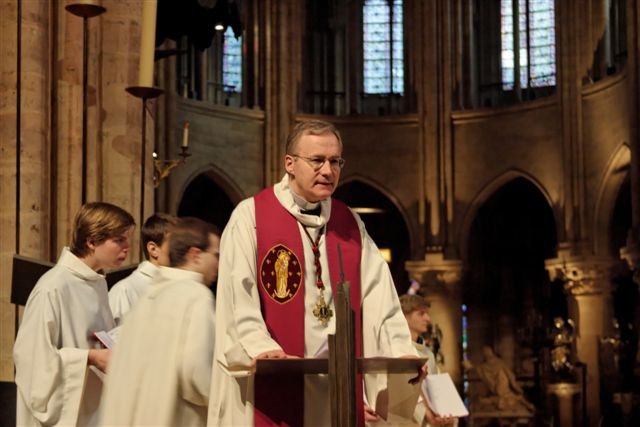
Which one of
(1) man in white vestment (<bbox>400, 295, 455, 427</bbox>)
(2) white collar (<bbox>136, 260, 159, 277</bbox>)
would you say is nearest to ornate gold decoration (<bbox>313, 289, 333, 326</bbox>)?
(2) white collar (<bbox>136, 260, 159, 277</bbox>)

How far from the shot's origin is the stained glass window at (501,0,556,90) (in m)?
26.5

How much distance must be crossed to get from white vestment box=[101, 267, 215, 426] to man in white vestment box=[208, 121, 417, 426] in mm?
79

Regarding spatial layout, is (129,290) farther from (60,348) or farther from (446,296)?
(446,296)

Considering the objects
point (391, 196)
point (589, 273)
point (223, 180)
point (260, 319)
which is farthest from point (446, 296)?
point (260, 319)

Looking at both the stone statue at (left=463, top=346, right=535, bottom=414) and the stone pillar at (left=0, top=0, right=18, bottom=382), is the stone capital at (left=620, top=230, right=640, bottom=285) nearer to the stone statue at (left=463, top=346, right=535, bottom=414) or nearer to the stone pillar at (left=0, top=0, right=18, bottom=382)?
the stone statue at (left=463, top=346, right=535, bottom=414)

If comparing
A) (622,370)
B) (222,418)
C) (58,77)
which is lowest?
(622,370)

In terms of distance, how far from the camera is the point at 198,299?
4227 mm

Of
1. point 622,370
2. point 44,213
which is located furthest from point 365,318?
point 622,370

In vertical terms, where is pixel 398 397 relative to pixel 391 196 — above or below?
below

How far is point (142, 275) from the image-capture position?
6031mm

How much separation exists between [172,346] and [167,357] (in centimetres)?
4

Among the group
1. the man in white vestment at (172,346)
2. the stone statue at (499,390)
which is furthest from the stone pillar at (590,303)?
the man in white vestment at (172,346)

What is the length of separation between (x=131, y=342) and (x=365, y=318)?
0.81m

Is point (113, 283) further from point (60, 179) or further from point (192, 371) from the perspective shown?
point (192, 371)
